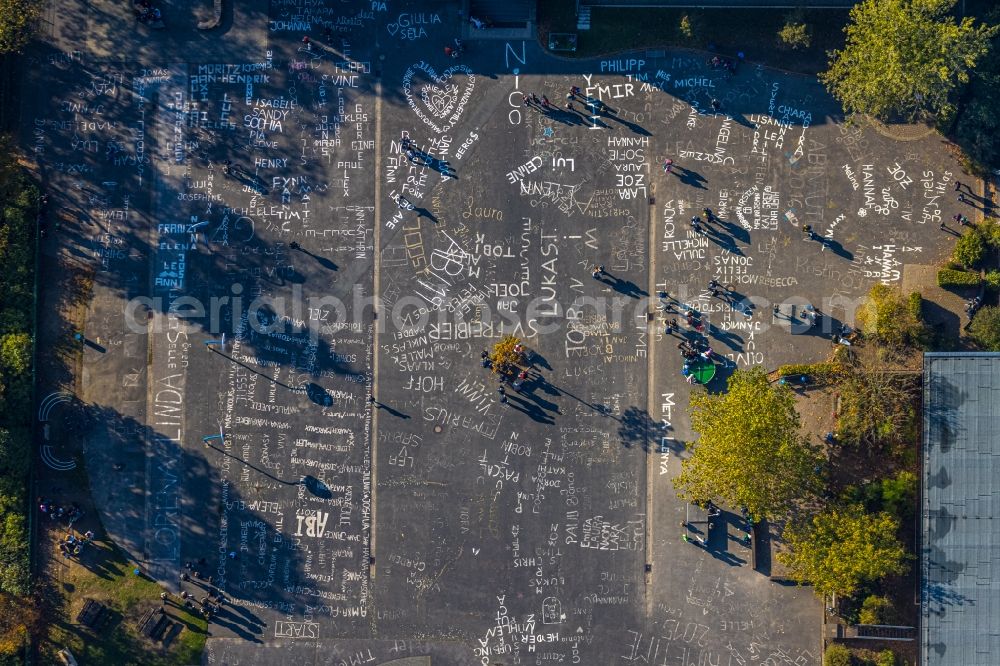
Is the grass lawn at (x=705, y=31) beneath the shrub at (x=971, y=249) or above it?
above

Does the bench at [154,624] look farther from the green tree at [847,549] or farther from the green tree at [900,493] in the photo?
the green tree at [900,493]

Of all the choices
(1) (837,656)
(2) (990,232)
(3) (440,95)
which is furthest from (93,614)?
(2) (990,232)

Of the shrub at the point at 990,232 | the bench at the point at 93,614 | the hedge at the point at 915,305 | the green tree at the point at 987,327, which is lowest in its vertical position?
the bench at the point at 93,614

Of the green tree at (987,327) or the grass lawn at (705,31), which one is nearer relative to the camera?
the green tree at (987,327)

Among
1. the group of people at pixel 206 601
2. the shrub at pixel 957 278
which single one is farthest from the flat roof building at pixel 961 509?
the group of people at pixel 206 601

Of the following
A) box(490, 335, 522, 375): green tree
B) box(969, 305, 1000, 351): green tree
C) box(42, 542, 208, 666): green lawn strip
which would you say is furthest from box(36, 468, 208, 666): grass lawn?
box(969, 305, 1000, 351): green tree

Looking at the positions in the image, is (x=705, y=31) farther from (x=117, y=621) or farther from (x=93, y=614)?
(x=93, y=614)
